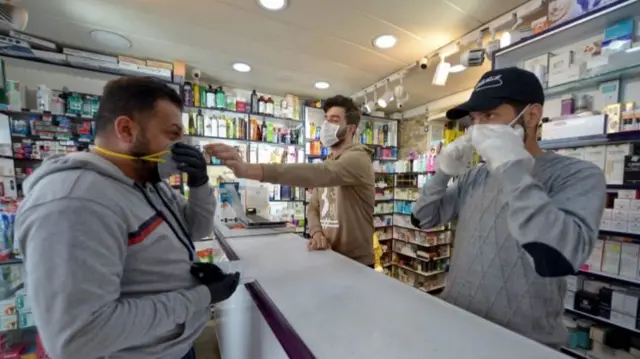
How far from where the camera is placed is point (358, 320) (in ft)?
2.69

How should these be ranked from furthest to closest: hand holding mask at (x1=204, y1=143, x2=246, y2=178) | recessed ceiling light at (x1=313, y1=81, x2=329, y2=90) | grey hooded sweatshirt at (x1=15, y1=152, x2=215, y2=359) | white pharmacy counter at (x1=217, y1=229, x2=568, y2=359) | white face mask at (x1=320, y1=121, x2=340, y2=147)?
recessed ceiling light at (x1=313, y1=81, x2=329, y2=90), white face mask at (x1=320, y1=121, x2=340, y2=147), hand holding mask at (x1=204, y1=143, x2=246, y2=178), white pharmacy counter at (x1=217, y1=229, x2=568, y2=359), grey hooded sweatshirt at (x1=15, y1=152, x2=215, y2=359)

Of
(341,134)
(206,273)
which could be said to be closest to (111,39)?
A: (341,134)

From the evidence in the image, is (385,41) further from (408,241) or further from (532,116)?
(408,241)

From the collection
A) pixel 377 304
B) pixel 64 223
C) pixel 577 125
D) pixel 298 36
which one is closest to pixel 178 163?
pixel 64 223

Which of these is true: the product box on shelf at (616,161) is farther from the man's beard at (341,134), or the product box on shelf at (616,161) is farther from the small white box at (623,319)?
the man's beard at (341,134)

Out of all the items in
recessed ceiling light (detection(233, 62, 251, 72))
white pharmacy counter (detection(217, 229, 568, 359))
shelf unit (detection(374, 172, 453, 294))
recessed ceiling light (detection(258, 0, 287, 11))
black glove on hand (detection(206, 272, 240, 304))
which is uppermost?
recessed ceiling light (detection(258, 0, 287, 11))

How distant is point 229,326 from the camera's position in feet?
5.53

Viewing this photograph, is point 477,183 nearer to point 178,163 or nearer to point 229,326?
point 178,163

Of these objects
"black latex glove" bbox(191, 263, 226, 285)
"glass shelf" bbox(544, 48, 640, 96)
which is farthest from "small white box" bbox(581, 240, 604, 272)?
"black latex glove" bbox(191, 263, 226, 285)

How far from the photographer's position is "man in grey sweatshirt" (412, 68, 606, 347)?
0.75 metres

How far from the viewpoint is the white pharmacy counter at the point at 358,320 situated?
0.69 m

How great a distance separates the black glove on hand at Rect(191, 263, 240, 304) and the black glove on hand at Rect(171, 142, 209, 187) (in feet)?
1.17

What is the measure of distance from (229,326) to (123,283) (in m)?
1.16

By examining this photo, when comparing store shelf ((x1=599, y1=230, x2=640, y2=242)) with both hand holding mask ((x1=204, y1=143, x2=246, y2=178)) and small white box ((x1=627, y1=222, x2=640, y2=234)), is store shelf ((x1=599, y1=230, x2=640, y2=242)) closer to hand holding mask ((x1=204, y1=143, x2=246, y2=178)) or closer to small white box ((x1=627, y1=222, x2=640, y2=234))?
small white box ((x1=627, y1=222, x2=640, y2=234))
